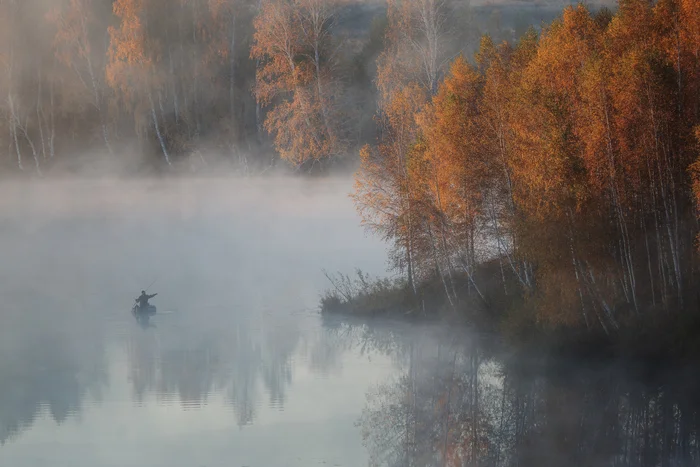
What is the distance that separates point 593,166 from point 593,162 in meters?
0.11

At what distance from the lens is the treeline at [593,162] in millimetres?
23562

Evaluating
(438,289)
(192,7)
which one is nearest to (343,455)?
(438,289)

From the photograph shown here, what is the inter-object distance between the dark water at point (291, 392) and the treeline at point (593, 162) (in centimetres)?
231

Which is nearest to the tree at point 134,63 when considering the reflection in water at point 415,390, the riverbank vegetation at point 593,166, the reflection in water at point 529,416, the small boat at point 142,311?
the small boat at point 142,311

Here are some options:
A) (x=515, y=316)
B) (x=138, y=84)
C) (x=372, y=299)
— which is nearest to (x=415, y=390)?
(x=515, y=316)

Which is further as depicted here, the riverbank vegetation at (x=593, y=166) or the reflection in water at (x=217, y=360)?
the reflection in water at (x=217, y=360)

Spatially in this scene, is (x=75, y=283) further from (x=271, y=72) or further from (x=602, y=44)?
(x=602, y=44)

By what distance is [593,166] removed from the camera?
2408 cm

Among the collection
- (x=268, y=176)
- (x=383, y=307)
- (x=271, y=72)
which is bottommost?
(x=383, y=307)

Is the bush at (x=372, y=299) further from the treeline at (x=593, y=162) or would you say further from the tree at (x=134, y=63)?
the tree at (x=134, y=63)

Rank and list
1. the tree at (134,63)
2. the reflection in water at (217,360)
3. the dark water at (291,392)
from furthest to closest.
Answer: the tree at (134,63), the reflection in water at (217,360), the dark water at (291,392)

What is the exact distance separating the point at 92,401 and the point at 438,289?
1483 centimetres

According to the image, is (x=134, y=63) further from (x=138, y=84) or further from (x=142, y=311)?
(x=142, y=311)

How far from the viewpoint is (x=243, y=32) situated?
51.9m
